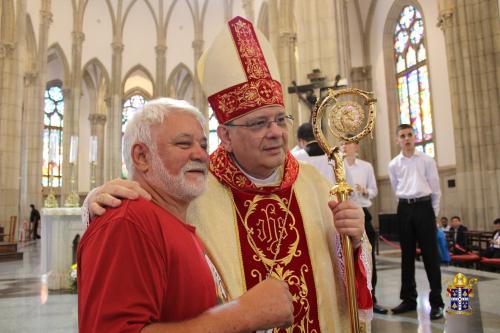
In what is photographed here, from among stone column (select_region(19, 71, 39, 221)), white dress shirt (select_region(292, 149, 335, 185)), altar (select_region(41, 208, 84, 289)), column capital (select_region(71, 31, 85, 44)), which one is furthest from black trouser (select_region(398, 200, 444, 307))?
column capital (select_region(71, 31, 85, 44))

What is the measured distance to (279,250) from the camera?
5.28 feet

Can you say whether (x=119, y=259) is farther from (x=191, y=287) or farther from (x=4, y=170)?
(x=4, y=170)

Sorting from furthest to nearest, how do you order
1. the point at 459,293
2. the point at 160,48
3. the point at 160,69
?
the point at 160,48 < the point at 160,69 < the point at 459,293

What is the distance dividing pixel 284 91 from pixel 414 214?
9819 millimetres

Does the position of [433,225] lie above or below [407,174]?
below

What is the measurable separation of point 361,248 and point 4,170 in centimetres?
1360

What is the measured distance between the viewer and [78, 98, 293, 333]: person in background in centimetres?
85

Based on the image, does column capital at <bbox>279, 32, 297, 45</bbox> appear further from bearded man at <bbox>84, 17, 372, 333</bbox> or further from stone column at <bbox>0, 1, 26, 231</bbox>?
bearded man at <bbox>84, 17, 372, 333</bbox>

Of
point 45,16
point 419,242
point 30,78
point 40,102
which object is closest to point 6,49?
point 40,102

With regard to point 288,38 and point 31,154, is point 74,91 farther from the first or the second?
point 288,38

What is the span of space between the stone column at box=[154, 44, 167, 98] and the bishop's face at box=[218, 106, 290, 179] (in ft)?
70.7

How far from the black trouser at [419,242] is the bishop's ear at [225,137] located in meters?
2.75

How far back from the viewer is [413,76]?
14953 millimetres

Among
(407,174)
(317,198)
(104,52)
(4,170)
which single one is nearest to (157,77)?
(104,52)
